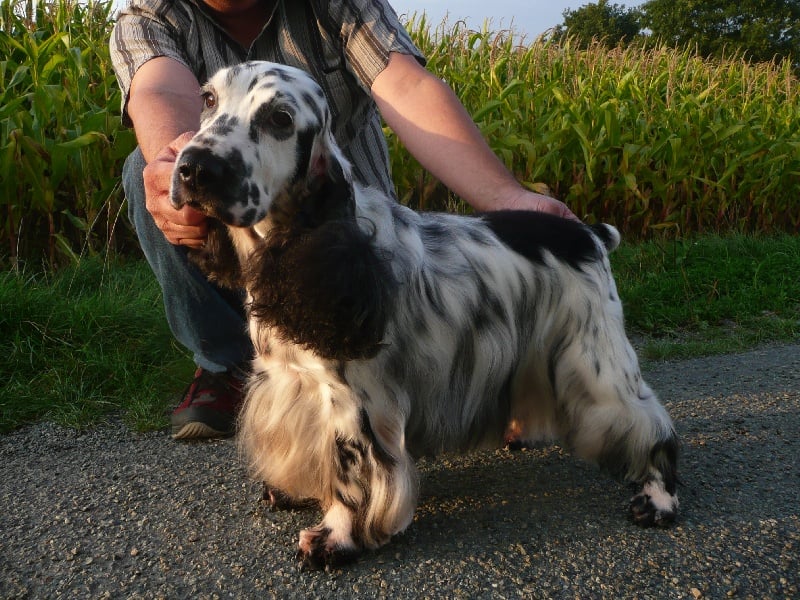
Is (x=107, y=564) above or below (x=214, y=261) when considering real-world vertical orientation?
below

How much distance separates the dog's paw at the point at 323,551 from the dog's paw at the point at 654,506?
89 cm

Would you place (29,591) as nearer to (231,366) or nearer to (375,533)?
(375,533)

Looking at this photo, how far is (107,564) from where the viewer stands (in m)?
2.21

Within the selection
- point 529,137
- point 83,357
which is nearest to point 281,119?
point 83,357

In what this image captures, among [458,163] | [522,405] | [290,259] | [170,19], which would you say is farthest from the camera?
[170,19]

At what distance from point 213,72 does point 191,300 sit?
98cm

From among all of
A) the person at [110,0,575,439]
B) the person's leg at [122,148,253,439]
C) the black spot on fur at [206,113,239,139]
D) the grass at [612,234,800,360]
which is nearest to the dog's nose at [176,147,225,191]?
the black spot on fur at [206,113,239,139]

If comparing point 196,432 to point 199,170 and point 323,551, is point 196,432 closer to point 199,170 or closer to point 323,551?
point 323,551

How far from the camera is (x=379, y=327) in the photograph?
2.08 meters

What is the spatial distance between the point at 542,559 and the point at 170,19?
261 centimetres

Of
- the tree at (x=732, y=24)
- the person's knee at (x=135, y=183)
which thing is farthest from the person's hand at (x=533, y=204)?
the tree at (x=732, y=24)

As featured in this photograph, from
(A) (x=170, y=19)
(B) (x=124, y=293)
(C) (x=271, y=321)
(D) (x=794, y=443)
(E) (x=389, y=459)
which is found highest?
(A) (x=170, y=19)

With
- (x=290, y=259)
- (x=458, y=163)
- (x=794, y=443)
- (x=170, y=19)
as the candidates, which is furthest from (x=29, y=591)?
(x=794, y=443)

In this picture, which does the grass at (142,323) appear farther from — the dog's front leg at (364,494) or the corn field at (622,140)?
the dog's front leg at (364,494)
